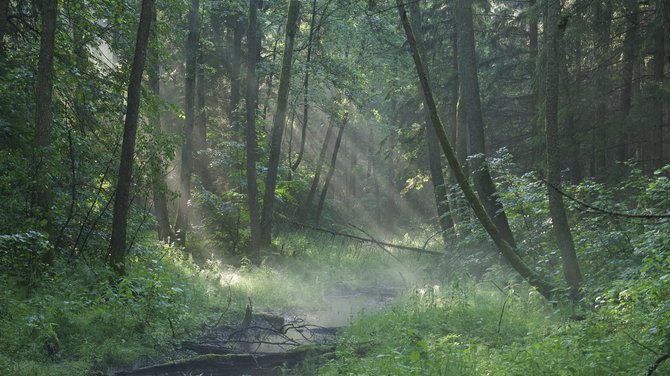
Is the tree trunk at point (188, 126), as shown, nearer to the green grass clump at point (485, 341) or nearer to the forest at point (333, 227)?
the forest at point (333, 227)

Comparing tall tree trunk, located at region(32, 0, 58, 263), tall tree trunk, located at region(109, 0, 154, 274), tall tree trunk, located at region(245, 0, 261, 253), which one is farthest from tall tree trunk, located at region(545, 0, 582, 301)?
tall tree trunk, located at region(245, 0, 261, 253)

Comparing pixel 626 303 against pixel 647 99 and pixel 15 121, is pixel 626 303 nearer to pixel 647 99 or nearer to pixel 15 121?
→ pixel 647 99

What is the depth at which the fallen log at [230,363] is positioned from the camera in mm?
9008

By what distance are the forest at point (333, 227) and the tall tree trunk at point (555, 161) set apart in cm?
4

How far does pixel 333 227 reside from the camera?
954 inches

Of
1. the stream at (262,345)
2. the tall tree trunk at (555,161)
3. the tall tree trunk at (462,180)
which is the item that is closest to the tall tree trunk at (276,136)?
the stream at (262,345)

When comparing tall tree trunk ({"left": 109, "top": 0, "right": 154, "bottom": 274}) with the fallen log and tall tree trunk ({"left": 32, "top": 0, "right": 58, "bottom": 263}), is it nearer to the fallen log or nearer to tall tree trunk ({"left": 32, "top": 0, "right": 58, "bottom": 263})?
tall tree trunk ({"left": 32, "top": 0, "right": 58, "bottom": 263})

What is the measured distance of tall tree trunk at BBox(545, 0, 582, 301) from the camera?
33.6 feet

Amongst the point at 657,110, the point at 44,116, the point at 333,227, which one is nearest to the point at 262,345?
the point at 44,116

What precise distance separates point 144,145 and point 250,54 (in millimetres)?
7570

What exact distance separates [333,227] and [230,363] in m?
14.8

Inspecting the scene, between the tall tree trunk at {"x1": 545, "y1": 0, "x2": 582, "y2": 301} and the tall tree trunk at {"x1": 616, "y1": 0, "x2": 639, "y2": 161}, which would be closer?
the tall tree trunk at {"x1": 545, "y1": 0, "x2": 582, "y2": 301}

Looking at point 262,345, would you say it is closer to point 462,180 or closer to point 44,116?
point 462,180

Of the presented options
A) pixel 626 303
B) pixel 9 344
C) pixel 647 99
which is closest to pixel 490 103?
pixel 647 99
